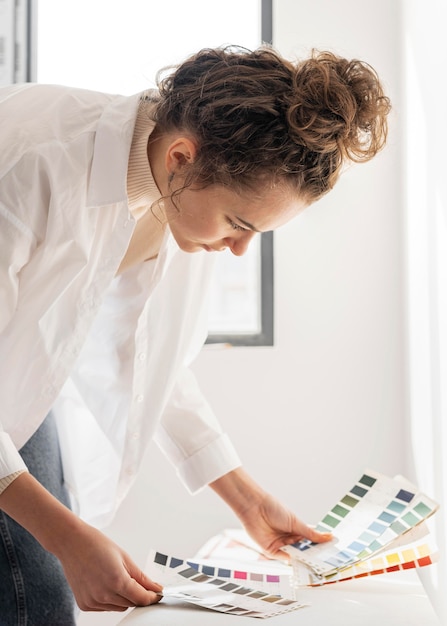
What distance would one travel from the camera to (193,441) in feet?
4.09

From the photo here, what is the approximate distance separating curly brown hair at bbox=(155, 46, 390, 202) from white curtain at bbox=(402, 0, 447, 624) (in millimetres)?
318

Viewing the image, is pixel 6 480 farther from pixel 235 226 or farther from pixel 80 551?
pixel 235 226

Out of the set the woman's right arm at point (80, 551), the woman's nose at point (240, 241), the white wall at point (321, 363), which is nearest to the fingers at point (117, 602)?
the woman's right arm at point (80, 551)

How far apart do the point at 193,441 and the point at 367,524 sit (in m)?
0.31

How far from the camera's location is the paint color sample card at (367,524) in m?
1.03

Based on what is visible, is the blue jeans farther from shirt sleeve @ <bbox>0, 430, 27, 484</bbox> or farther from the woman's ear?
the woman's ear

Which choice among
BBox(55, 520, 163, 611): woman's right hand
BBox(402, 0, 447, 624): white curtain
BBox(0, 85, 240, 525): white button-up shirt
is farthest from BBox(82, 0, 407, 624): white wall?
BBox(55, 520, 163, 611): woman's right hand

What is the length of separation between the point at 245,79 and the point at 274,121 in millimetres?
65

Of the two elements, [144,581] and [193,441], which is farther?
[193,441]

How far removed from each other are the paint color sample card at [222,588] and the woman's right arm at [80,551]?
74mm

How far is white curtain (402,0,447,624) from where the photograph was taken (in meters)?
1.25

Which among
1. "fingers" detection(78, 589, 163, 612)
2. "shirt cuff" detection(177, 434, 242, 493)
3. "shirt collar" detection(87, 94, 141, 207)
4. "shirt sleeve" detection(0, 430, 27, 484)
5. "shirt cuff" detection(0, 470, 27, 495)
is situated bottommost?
"fingers" detection(78, 589, 163, 612)

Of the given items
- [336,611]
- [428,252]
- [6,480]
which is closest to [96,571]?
[6,480]

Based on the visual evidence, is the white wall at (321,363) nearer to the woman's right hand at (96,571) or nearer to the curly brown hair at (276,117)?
the curly brown hair at (276,117)
